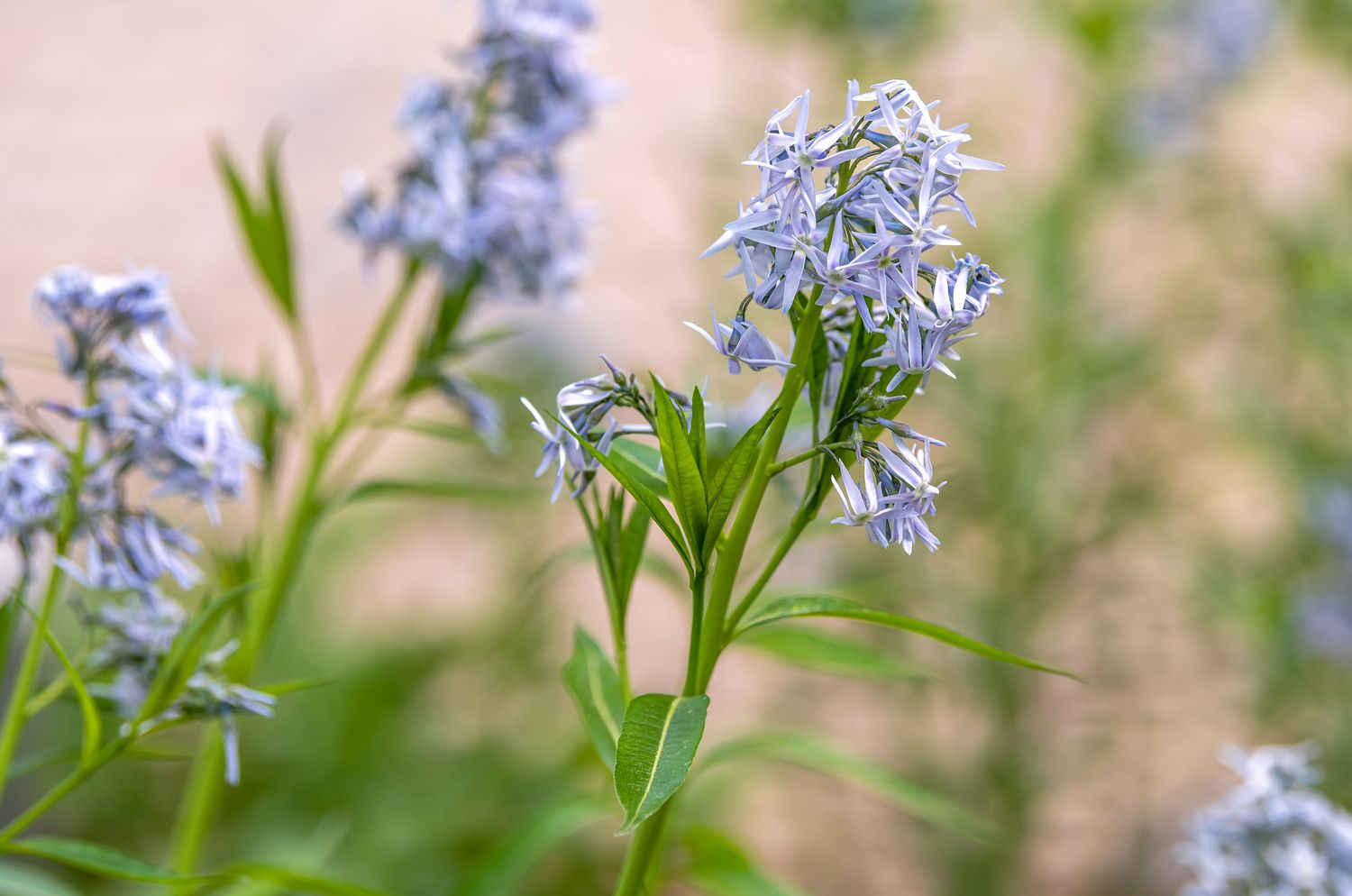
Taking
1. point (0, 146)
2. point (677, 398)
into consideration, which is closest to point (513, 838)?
point (677, 398)

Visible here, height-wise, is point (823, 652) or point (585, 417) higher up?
point (823, 652)

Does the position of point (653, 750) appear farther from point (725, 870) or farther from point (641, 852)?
point (725, 870)

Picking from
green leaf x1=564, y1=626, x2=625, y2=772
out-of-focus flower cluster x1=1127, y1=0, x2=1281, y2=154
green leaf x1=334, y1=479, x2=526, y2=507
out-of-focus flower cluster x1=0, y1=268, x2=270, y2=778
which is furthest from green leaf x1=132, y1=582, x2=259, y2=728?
out-of-focus flower cluster x1=1127, y1=0, x2=1281, y2=154

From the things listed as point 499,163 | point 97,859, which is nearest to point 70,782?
point 97,859

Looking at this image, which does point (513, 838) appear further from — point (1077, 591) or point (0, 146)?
point (0, 146)

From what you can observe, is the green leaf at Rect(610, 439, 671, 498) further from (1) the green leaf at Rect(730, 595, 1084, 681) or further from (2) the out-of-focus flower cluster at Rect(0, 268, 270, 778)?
(2) the out-of-focus flower cluster at Rect(0, 268, 270, 778)

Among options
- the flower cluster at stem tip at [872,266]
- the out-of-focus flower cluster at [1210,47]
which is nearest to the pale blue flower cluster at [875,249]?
the flower cluster at stem tip at [872,266]
